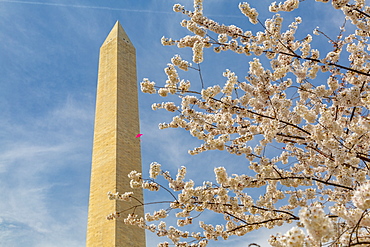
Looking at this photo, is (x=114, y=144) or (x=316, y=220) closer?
(x=316, y=220)

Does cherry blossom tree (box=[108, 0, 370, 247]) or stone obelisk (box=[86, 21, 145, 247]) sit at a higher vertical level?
stone obelisk (box=[86, 21, 145, 247])

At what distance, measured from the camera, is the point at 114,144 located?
10727 millimetres

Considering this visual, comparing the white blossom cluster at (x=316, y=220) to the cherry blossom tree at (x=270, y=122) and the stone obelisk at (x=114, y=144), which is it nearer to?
the cherry blossom tree at (x=270, y=122)

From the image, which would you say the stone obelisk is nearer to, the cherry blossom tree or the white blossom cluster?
the cherry blossom tree

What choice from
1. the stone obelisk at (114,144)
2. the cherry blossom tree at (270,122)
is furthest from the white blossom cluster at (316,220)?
the stone obelisk at (114,144)

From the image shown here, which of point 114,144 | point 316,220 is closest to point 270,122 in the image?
point 316,220

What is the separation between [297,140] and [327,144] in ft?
2.50

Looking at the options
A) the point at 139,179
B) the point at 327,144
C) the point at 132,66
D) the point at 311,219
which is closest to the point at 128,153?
the point at 132,66

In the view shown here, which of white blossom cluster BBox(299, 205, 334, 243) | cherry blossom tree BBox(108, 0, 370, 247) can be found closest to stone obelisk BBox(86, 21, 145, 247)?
cherry blossom tree BBox(108, 0, 370, 247)

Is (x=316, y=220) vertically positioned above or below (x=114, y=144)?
below

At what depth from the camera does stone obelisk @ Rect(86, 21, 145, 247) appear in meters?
9.73

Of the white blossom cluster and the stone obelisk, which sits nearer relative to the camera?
the white blossom cluster

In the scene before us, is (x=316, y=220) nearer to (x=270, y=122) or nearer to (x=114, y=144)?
(x=270, y=122)

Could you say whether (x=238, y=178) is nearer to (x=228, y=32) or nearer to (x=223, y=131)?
(x=223, y=131)
